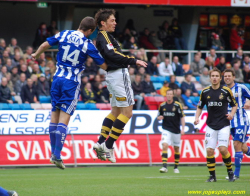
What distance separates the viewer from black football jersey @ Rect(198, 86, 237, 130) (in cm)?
1208

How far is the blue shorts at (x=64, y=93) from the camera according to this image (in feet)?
29.5

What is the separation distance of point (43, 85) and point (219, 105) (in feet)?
31.1

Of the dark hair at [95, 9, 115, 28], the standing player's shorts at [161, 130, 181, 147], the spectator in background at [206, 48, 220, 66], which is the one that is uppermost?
the spectator in background at [206, 48, 220, 66]

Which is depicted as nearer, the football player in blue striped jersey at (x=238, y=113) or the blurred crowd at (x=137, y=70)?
the football player in blue striped jersey at (x=238, y=113)

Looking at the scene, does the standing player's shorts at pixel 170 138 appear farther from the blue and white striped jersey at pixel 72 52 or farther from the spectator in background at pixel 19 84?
the blue and white striped jersey at pixel 72 52

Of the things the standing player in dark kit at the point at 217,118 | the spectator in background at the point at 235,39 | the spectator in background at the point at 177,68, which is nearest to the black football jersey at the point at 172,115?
the standing player in dark kit at the point at 217,118

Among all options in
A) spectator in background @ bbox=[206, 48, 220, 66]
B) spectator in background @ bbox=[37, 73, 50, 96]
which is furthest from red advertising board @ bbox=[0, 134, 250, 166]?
spectator in background @ bbox=[206, 48, 220, 66]

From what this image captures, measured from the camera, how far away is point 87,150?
1750 centimetres

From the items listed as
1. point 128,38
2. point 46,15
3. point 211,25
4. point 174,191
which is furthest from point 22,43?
point 174,191

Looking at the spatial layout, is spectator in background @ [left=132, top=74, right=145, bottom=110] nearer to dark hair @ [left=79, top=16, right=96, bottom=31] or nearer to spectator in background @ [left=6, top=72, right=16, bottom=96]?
spectator in background @ [left=6, top=72, right=16, bottom=96]

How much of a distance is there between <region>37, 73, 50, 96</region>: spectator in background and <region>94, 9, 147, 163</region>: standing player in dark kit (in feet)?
36.0

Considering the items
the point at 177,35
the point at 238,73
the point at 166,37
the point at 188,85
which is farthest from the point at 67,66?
the point at 177,35

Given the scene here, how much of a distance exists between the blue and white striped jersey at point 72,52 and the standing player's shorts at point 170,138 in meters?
7.45

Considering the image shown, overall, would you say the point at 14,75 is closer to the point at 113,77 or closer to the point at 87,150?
the point at 87,150
